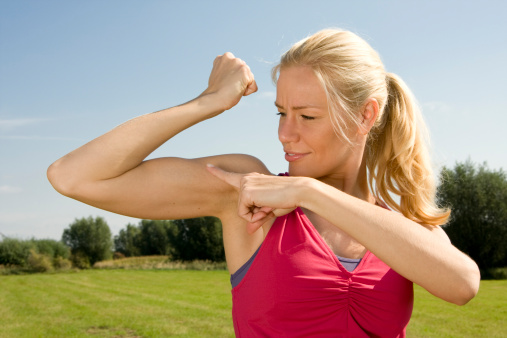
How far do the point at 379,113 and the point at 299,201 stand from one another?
74 cm

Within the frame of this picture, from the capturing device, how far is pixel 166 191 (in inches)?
78.5

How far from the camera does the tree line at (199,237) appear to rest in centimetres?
3008

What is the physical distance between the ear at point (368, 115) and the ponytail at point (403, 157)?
4.7 inches

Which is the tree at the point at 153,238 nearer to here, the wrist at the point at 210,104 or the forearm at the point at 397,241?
the wrist at the point at 210,104

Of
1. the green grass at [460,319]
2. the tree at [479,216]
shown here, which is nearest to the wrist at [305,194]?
the green grass at [460,319]

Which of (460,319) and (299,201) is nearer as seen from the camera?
(299,201)

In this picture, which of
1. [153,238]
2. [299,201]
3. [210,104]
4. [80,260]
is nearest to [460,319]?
[299,201]

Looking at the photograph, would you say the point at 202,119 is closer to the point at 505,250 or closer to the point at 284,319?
the point at 284,319

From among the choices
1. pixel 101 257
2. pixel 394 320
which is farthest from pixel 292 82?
pixel 101 257

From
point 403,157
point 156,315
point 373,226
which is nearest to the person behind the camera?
point 373,226

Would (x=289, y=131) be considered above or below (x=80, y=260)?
above

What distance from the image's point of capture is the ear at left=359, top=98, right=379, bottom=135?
2.22m

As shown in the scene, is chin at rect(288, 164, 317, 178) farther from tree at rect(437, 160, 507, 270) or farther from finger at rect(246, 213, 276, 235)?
tree at rect(437, 160, 507, 270)

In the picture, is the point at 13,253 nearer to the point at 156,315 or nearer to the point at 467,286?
the point at 156,315
